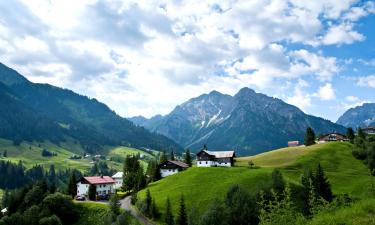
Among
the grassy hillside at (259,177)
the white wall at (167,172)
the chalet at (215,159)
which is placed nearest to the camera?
the grassy hillside at (259,177)

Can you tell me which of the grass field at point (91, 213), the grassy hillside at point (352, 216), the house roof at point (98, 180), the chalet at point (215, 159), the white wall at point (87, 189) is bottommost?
the grass field at point (91, 213)

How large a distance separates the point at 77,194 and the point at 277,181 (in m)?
87.2

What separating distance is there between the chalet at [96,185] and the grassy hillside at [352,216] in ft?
423

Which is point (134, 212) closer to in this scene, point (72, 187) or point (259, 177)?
point (259, 177)

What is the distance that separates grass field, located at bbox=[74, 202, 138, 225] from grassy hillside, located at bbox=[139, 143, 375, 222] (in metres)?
13.2

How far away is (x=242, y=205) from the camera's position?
75.0 metres

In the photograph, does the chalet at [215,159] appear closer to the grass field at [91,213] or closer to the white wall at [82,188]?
the white wall at [82,188]

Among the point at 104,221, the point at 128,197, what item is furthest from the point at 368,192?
the point at 128,197

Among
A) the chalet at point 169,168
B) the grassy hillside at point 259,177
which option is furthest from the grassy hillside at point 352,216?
the chalet at point 169,168

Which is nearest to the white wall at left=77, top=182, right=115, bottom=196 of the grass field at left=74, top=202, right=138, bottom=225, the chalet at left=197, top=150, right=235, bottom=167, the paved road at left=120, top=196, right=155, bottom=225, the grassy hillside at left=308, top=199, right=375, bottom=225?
the grass field at left=74, top=202, right=138, bottom=225

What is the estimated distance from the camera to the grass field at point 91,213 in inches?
4031

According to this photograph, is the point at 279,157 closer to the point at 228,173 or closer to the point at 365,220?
the point at 228,173

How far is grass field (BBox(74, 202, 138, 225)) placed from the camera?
102m

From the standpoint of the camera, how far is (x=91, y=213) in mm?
108562
